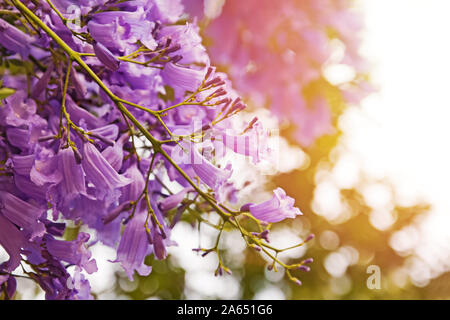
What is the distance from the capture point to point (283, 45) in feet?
3.01

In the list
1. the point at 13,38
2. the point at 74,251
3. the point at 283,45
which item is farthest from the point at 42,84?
the point at 283,45

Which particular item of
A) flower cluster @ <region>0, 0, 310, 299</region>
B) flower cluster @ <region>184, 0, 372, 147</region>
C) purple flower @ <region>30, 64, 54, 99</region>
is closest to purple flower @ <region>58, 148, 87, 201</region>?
flower cluster @ <region>0, 0, 310, 299</region>

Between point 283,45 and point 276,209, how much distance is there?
50 centimetres

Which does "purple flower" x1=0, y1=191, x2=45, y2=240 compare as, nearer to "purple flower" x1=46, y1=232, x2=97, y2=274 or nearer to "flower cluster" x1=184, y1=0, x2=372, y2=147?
"purple flower" x1=46, y1=232, x2=97, y2=274

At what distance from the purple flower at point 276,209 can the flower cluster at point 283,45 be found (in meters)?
0.42

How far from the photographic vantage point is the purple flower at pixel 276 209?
19.1 inches

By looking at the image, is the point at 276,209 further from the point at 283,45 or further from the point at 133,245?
the point at 283,45

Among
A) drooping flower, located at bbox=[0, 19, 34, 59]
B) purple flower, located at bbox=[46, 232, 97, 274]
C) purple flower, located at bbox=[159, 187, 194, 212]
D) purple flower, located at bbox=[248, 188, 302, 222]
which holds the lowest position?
purple flower, located at bbox=[46, 232, 97, 274]

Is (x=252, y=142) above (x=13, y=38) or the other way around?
the other way around

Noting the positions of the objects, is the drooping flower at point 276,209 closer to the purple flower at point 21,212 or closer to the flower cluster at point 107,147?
the flower cluster at point 107,147

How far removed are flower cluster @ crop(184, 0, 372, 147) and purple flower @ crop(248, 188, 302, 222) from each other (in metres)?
0.42

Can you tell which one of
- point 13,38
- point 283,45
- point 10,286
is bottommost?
point 10,286

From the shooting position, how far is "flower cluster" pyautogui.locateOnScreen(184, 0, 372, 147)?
87 centimetres

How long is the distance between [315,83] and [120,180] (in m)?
0.64
